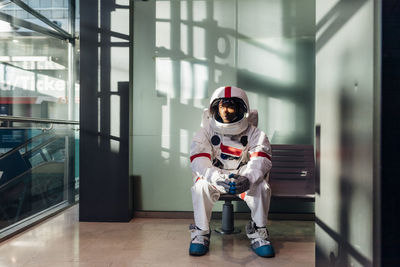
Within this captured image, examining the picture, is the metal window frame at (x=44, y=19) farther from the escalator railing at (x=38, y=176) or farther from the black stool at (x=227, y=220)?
the black stool at (x=227, y=220)

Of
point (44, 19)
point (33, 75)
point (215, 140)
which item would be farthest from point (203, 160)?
point (44, 19)

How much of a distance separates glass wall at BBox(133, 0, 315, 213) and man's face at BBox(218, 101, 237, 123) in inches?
32.7

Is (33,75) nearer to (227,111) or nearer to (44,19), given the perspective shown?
(44,19)

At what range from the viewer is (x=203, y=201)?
2.76 meters

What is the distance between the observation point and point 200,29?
3.75 m

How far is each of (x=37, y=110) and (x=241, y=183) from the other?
250 cm

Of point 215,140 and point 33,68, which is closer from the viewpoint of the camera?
point 215,140

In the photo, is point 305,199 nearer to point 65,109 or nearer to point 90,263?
point 90,263

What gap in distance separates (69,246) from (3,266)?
1.78 ft

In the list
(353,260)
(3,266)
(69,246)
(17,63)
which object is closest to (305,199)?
(353,260)

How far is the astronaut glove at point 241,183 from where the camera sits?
2.62m

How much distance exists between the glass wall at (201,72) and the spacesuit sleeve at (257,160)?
79 cm

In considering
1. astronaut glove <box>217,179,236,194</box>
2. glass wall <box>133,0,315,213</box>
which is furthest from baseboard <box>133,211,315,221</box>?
astronaut glove <box>217,179,236,194</box>

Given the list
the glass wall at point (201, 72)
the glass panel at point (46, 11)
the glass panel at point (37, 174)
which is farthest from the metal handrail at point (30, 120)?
the glass panel at point (46, 11)
